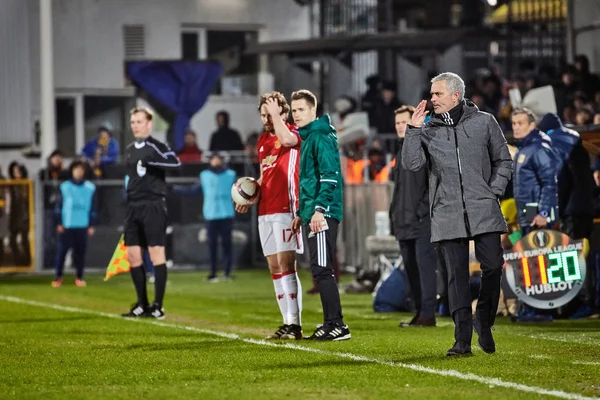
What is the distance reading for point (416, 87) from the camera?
103 feet

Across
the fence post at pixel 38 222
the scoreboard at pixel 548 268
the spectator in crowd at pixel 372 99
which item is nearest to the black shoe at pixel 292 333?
the scoreboard at pixel 548 268

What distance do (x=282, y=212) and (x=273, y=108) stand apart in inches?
38.6

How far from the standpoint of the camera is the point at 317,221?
12.1m

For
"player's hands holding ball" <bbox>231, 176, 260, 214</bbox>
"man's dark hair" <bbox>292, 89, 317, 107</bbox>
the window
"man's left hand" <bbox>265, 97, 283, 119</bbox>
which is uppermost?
the window

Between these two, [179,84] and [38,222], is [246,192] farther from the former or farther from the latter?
[179,84]

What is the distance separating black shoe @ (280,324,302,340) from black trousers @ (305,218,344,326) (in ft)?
1.28

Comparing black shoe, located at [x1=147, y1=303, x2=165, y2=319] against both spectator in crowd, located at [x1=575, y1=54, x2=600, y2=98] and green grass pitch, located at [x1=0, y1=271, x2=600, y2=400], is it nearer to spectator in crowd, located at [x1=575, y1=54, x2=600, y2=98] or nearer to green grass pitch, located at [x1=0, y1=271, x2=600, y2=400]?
green grass pitch, located at [x1=0, y1=271, x2=600, y2=400]

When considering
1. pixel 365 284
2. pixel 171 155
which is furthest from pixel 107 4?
pixel 171 155

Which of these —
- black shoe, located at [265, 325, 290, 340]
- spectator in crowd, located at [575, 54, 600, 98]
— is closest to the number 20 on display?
black shoe, located at [265, 325, 290, 340]

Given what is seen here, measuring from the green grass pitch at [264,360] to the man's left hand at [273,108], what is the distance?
1.93 meters

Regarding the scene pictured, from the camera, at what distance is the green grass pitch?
922 centimetres

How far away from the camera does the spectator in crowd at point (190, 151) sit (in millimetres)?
28266

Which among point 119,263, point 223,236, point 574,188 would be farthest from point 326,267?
point 223,236

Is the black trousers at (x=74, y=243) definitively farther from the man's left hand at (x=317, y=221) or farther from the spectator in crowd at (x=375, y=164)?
the man's left hand at (x=317, y=221)
